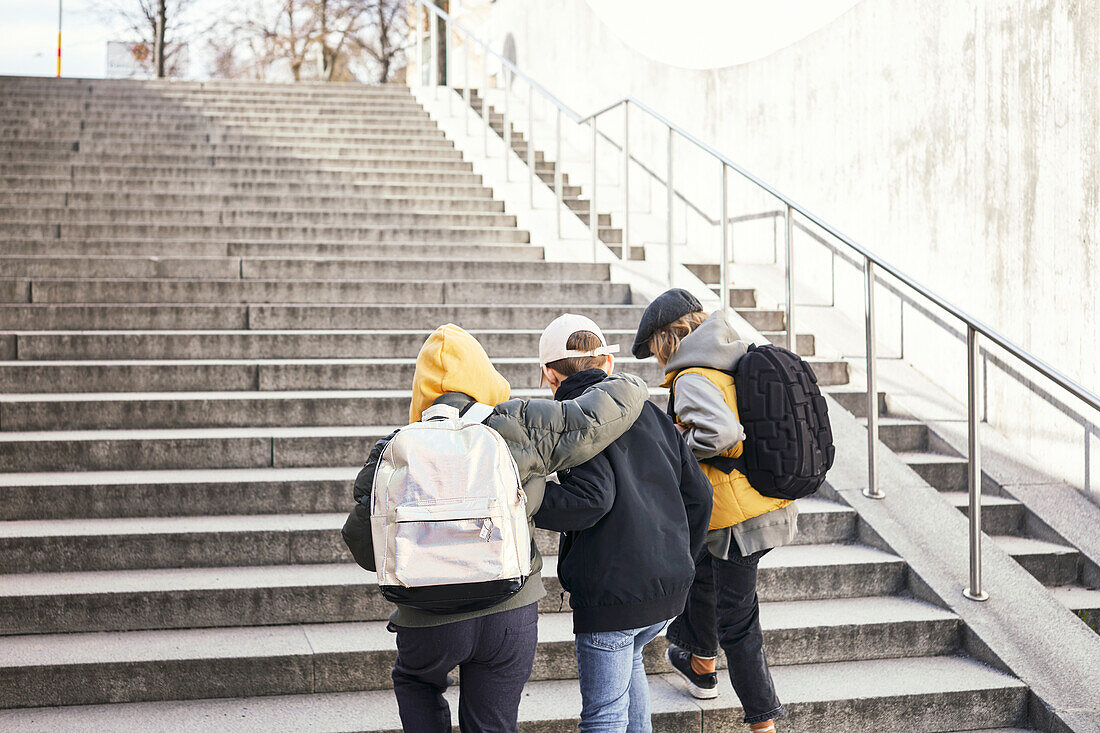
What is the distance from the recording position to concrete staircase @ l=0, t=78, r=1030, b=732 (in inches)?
137

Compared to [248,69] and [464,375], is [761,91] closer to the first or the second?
[464,375]

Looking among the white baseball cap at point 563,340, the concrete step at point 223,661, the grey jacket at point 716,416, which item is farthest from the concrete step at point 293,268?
the white baseball cap at point 563,340

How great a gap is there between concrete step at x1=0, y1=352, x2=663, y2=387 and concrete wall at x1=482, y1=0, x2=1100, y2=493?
2.47 meters

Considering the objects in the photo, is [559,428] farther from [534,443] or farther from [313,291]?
[313,291]

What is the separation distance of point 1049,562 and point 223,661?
3597mm

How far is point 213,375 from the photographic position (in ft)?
17.4

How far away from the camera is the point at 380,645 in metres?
3.58

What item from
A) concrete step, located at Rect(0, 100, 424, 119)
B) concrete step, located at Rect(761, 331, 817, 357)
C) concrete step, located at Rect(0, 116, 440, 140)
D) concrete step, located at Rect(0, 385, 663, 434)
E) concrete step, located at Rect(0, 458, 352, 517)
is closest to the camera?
concrete step, located at Rect(0, 458, 352, 517)

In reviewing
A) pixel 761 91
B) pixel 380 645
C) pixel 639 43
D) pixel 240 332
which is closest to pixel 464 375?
pixel 380 645

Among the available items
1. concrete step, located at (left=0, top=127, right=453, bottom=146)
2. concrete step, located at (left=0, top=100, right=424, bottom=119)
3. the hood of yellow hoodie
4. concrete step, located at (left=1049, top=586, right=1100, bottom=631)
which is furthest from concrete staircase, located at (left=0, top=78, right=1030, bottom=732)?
concrete step, located at (left=0, top=100, right=424, bottom=119)

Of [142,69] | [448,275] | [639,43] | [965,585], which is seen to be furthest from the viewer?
[142,69]

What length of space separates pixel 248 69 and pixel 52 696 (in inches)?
1075

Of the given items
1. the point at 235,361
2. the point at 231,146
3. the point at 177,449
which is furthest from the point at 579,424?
the point at 231,146

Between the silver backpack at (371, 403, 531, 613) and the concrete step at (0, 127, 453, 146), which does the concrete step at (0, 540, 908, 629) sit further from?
the concrete step at (0, 127, 453, 146)
